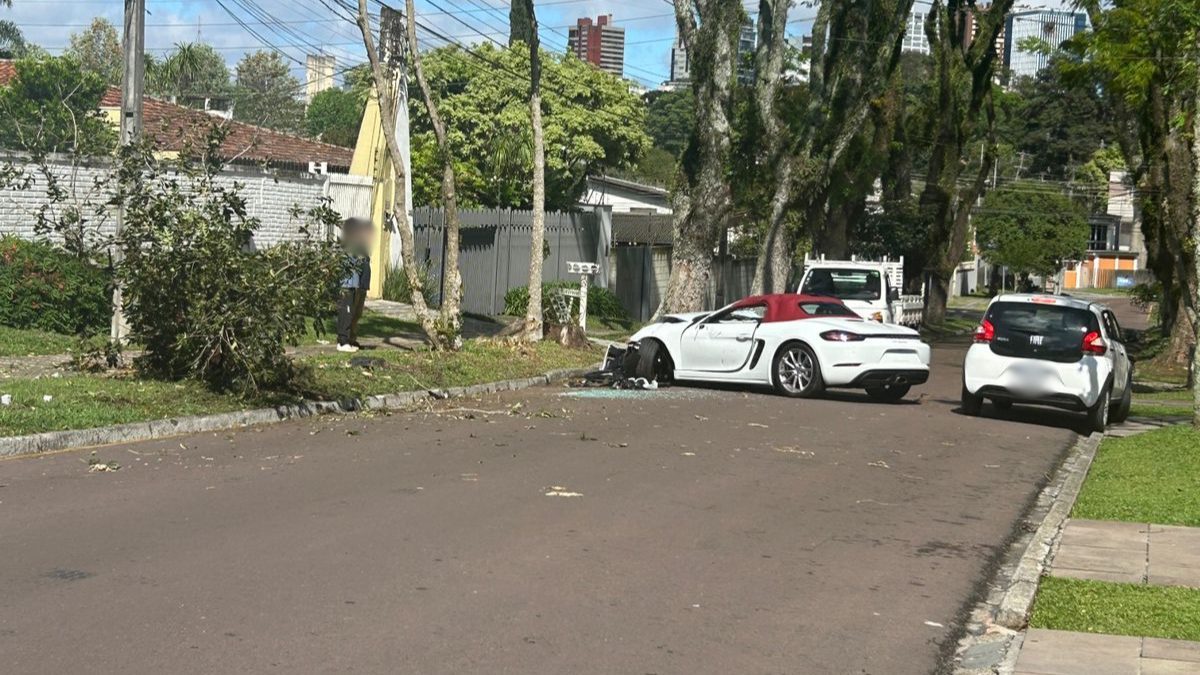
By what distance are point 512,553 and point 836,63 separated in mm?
28472

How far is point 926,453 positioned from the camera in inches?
575

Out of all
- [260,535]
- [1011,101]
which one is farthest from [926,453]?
[1011,101]

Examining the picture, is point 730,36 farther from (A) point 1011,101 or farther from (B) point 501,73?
(A) point 1011,101

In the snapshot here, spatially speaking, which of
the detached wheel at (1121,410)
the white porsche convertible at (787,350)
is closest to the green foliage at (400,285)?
the white porsche convertible at (787,350)

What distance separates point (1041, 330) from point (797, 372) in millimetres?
3338

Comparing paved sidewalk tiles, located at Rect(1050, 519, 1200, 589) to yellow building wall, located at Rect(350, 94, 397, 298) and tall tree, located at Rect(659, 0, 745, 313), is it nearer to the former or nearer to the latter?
tall tree, located at Rect(659, 0, 745, 313)

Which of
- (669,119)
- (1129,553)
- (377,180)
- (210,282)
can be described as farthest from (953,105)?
(669,119)

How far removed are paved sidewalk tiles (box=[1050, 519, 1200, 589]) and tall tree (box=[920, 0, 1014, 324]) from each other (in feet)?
115

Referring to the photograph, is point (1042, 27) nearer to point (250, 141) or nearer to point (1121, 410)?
point (250, 141)

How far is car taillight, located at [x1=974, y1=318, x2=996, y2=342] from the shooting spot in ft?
60.0

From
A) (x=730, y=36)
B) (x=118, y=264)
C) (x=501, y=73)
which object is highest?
(x=501, y=73)

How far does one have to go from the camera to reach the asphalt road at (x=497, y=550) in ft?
22.0

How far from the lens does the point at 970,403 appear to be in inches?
733

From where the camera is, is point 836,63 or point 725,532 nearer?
point 725,532
